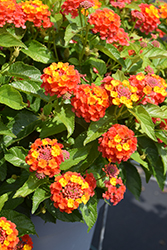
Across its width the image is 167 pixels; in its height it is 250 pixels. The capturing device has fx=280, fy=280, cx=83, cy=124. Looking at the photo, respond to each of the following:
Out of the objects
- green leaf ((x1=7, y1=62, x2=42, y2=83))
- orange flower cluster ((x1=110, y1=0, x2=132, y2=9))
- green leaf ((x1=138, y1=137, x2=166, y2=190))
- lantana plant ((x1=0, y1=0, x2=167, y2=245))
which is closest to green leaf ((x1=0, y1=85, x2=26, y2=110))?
lantana plant ((x1=0, y1=0, x2=167, y2=245))

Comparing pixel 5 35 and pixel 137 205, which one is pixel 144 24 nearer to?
pixel 5 35

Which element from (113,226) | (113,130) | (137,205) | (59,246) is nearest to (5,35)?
(113,130)

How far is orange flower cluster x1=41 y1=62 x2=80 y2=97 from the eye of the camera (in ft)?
2.74

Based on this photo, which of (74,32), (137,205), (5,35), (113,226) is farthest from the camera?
(137,205)

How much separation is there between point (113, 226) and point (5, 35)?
2008 mm

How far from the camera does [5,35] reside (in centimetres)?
95

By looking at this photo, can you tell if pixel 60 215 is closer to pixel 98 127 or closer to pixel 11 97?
pixel 98 127

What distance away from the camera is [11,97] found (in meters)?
0.90

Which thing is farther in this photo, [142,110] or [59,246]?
[59,246]

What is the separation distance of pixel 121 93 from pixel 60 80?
7.7 inches

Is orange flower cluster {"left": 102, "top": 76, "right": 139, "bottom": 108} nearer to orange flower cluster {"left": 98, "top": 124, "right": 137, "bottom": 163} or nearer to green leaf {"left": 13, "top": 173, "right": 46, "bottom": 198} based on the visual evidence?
orange flower cluster {"left": 98, "top": 124, "right": 137, "bottom": 163}

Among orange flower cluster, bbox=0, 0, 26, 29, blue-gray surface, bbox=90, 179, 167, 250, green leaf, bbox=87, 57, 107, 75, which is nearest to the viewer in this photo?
orange flower cluster, bbox=0, 0, 26, 29

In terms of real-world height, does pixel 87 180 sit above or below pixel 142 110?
below

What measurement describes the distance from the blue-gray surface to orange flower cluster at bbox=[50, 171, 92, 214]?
59.1 inches
